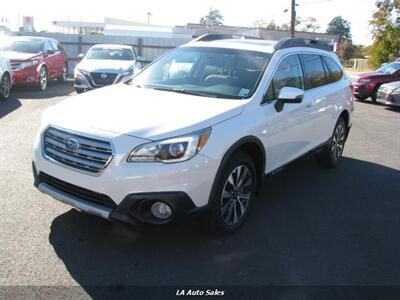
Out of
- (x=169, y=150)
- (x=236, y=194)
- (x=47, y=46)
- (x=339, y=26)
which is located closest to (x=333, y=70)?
(x=236, y=194)

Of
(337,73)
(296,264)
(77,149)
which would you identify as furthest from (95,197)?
(337,73)

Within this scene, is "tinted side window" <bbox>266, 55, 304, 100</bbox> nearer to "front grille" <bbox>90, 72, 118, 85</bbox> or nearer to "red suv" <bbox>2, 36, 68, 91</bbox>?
"front grille" <bbox>90, 72, 118, 85</bbox>

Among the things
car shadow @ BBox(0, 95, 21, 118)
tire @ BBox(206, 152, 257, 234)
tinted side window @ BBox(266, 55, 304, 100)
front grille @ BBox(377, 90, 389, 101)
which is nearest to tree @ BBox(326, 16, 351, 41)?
front grille @ BBox(377, 90, 389, 101)

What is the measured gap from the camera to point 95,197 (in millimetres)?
3566

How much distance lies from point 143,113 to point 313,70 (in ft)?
9.23

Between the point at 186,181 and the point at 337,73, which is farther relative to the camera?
the point at 337,73

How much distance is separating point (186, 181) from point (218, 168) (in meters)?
0.35

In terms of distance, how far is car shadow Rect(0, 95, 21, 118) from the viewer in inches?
384

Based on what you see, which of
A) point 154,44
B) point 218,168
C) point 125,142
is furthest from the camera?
point 154,44

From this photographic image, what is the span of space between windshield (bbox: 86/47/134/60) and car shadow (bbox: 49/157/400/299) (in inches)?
422

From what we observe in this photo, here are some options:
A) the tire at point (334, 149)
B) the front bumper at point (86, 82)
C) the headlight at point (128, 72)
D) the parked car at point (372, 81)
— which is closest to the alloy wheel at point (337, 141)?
the tire at point (334, 149)

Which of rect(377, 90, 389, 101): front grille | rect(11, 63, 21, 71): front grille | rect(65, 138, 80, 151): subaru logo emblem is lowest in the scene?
rect(377, 90, 389, 101): front grille

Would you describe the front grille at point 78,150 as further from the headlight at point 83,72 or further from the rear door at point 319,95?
the headlight at point 83,72

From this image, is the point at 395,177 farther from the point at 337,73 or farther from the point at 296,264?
the point at 296,264
